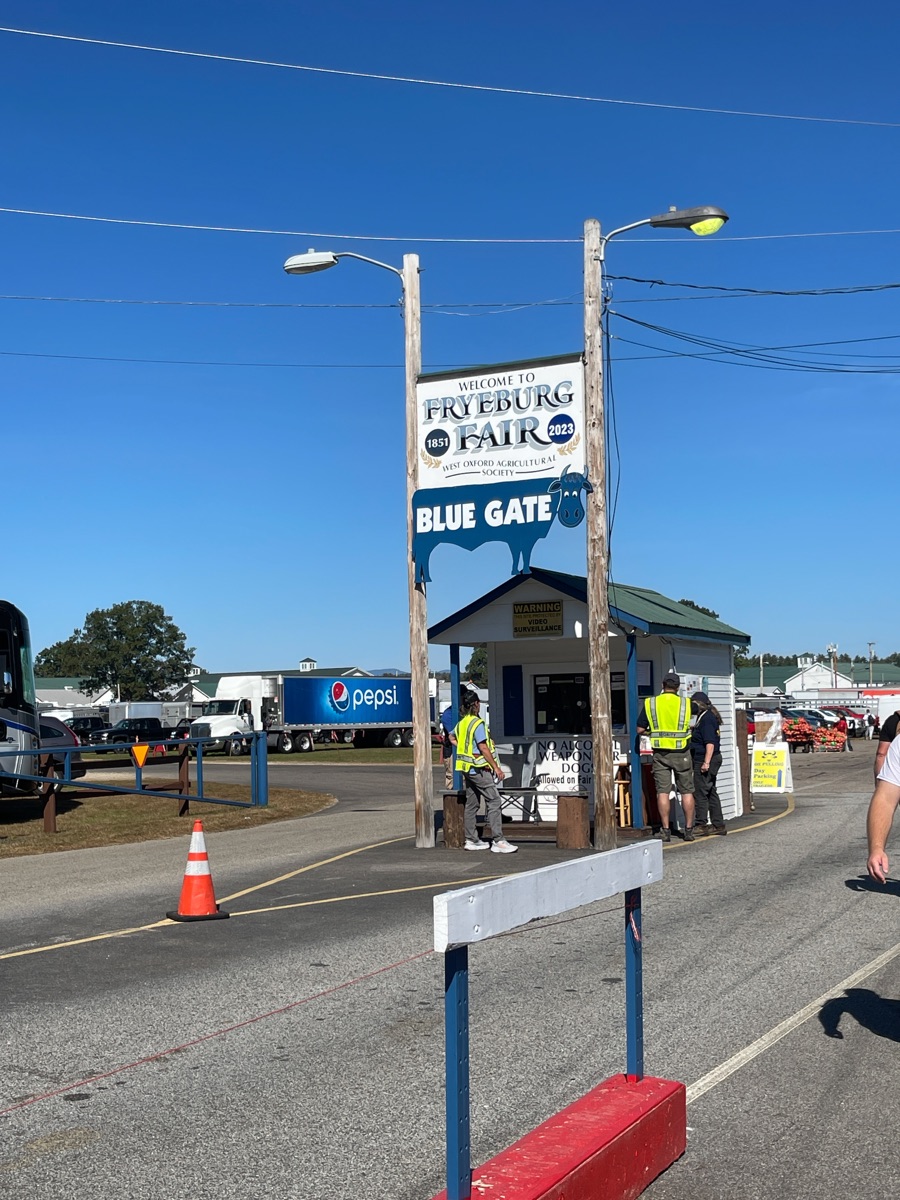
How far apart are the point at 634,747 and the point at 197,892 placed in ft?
25.7

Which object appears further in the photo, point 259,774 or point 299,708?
point 299,708

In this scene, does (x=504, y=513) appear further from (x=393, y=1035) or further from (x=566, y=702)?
(x=393, y=1035)

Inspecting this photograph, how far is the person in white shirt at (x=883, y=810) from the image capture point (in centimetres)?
562

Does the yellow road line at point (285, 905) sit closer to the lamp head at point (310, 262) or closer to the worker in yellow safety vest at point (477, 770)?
the worker in yellow safety vest at point (477, 770)

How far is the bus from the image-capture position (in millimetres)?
21250

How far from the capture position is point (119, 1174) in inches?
186

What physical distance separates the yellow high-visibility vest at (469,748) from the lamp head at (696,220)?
19.9ft

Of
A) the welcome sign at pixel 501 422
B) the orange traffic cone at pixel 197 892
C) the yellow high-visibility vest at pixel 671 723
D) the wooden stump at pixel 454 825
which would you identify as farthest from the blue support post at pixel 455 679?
the orange traffic cone at pixel 197 892

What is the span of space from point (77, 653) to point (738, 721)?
113635 mm

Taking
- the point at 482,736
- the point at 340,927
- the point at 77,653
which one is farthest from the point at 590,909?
the point at 77,653

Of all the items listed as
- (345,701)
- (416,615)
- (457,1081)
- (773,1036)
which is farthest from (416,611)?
(345,701)

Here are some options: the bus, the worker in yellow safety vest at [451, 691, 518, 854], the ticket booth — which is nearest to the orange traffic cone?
the worker in yellow safety vest at [451, 691, 518, 854]

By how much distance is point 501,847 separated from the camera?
1546 centimetres

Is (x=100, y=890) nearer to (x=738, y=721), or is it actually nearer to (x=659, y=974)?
(x=659, y=974)
